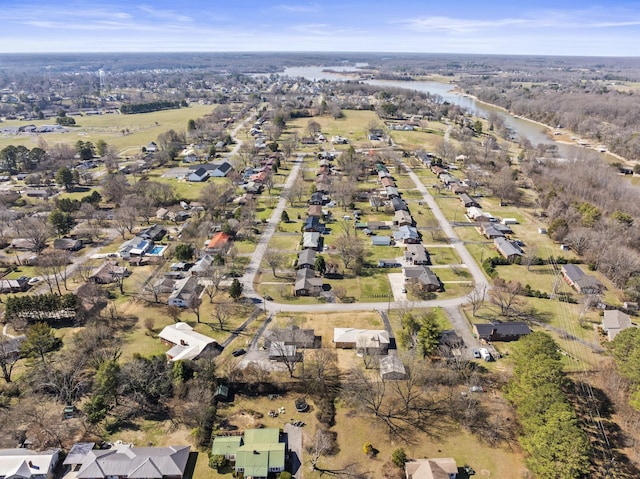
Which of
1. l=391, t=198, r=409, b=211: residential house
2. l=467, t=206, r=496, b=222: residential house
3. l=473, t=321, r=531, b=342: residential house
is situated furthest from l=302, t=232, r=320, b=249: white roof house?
l=467, t=206, r=496, b=222: residential house

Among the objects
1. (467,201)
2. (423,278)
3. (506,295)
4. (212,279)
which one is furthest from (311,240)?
(467,201)

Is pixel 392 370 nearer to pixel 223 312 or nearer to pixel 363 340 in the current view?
pixel 363 340

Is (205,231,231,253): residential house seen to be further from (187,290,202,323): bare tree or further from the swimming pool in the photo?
(187,290,202,323): bare tree

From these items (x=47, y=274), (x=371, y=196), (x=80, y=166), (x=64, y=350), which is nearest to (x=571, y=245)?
(x=371, y=196)

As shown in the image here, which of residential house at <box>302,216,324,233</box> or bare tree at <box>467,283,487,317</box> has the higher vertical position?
residential house at <box>302,216,324,233</box>

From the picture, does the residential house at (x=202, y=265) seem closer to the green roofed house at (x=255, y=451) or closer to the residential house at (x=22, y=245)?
the green roofed house at (x=255, y=451)

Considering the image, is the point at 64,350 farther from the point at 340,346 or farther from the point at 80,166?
the point at 80,166
